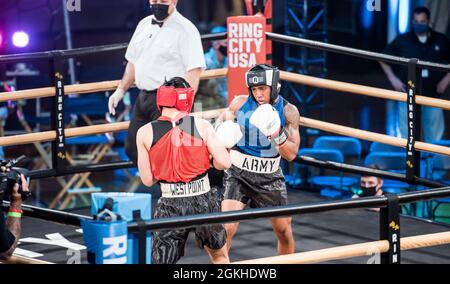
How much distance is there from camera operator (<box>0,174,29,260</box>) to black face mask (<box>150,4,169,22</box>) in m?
2.57

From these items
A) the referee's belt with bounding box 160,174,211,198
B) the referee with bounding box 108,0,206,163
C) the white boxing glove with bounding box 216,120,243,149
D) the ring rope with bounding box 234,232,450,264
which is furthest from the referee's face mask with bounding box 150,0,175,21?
the ring rope with bounding box 234,232,450,264

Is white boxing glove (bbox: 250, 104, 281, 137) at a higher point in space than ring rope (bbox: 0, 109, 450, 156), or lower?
higher

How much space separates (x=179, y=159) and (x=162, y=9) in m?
1.82

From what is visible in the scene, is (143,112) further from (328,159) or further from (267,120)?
(328,159)

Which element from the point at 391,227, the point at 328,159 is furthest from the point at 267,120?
the point at 328,159

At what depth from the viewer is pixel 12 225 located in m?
4.33

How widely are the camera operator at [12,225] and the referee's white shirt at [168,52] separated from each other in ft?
8.27

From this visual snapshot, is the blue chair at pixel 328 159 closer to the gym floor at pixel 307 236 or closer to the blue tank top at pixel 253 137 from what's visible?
the gym floor at pixel 307 236

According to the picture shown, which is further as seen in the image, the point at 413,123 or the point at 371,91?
the point at 371,91

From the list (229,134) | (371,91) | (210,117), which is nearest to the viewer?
(229,134)

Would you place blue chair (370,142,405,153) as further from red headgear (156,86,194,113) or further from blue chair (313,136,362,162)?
red headgear (156,86,194,113)

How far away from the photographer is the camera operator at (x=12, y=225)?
4191 millimetres

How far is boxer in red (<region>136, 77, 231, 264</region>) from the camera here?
16.7 ft

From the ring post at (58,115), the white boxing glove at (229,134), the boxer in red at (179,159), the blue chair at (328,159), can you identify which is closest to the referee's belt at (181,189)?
the boxer in red at (179,159)
